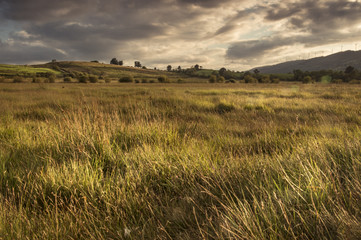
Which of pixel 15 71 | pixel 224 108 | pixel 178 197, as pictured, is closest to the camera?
pixel 178 197

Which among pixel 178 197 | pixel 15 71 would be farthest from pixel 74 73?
pixel 178 197

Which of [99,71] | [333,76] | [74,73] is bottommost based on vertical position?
[333,76]

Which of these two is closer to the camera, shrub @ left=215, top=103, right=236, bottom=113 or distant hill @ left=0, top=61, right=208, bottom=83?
shrub @ left=215, top=103, right=236, bottom=113

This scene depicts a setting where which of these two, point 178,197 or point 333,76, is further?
point 333,76

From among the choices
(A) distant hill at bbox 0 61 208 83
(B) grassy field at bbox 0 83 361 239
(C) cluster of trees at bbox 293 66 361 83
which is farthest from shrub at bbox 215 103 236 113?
(C) cluster of trees at bbox 293 66 361 83

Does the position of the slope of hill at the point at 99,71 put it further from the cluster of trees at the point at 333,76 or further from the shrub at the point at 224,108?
the shrub at the point at 224,108

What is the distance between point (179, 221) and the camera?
1.47m

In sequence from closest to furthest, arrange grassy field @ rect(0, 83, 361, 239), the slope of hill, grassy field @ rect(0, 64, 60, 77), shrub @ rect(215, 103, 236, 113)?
grassy field @ rect(0, 83, 361, 239) → shrub @ rect(215, 103, 236, 113) → grassy field @ rect(0, 64, 60, 77) → the slope of hill

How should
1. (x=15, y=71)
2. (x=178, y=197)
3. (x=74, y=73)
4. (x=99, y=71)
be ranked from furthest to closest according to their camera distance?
(x=99, y=71), (x=74, y=73), (x=15, y=71), (x=178, y=197)

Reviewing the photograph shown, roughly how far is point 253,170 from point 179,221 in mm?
965

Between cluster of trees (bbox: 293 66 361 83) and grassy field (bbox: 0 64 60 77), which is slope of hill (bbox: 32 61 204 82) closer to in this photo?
grassy field (bbox: 0 64 60 77)

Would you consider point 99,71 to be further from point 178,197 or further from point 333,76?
point 178,197

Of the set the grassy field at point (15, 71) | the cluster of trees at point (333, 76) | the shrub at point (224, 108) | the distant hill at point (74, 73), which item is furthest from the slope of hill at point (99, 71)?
the shrub at point (224, 108)

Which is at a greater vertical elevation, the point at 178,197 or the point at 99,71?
the point at 99,71
